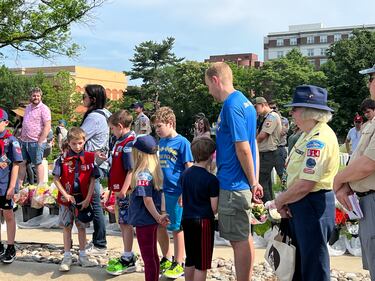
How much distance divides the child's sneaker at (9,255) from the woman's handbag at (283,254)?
311 centimetres

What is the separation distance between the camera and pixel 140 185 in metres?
4.74

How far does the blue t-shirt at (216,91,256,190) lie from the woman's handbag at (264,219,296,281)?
0.48m

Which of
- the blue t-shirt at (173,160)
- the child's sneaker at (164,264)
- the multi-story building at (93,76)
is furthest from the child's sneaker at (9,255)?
the multi-story building at (93,76)

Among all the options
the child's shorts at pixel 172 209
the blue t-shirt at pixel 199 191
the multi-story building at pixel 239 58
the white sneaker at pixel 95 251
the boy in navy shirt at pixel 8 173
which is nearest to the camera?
the blue t-shirt at pixel 199 191

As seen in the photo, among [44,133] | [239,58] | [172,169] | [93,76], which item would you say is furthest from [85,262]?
[239,58]

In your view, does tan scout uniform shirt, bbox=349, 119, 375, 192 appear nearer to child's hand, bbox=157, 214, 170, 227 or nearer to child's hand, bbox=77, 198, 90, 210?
child's hand, bbox=157, 214, 170, 227

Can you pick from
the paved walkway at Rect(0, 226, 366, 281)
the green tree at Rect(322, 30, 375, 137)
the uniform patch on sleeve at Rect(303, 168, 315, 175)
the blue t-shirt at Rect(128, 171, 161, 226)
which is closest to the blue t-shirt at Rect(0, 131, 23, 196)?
the paved walkway at Rect(0, 226, 366, 281)

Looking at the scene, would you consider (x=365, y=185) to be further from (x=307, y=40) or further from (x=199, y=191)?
(x=307, y=40)

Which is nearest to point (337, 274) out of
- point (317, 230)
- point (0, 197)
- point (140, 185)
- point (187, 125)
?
point (317, 230)

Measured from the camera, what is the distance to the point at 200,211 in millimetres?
4383

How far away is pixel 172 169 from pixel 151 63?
6356cm

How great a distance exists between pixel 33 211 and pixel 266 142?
3899 mm

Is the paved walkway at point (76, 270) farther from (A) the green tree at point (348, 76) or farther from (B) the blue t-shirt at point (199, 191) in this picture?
(A) the green tree at point (348, 76)

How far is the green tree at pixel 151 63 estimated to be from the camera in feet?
218
